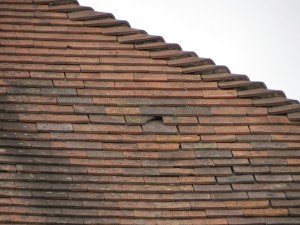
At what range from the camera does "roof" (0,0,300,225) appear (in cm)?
1372

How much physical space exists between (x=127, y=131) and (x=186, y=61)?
125 centimetres

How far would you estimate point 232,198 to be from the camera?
14.0 m

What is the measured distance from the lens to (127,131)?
1439cm

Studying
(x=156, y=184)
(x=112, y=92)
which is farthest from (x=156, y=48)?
(x=156, y=184)

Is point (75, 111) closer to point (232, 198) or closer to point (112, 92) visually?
point (112, 92)

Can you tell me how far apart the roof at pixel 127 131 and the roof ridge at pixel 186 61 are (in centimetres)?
1

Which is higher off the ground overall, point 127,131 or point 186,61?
point 186,61

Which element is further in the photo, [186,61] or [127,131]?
[186,61]

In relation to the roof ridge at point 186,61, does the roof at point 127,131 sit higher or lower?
lower

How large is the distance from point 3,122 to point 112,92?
4.07 ft

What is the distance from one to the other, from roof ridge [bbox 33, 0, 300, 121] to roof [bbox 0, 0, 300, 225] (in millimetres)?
13

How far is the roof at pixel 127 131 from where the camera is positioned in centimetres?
1372

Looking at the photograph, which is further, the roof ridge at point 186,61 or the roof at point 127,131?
the roof ridge at point 186,61

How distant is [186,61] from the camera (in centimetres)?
1522
